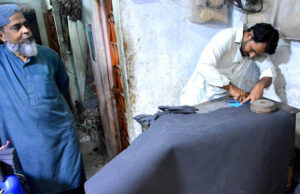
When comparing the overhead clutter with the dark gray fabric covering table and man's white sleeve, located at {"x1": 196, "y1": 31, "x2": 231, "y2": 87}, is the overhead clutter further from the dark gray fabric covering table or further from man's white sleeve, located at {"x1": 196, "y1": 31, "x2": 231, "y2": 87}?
the dark gray fabric covering table

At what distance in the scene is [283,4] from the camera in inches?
81.3

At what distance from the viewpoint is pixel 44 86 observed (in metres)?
1.64

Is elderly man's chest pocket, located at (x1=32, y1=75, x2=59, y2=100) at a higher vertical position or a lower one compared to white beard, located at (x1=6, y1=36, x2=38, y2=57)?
lower

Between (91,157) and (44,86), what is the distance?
2.04 meters

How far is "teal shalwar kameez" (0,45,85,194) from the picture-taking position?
1581 millimetres

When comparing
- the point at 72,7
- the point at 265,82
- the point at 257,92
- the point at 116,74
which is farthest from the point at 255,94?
the point at 72,7

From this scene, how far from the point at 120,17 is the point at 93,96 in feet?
7.99

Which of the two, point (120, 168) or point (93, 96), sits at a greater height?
point (120, 168)

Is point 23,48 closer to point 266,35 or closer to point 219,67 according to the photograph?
point 219,67

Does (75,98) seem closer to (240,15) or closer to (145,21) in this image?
(145,21)

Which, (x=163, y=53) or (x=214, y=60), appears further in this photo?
(x=163, y=53)

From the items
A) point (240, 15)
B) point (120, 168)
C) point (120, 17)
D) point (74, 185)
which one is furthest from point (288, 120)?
point (74, 185)

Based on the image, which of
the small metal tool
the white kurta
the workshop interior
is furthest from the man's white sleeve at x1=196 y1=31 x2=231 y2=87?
the small metal tool

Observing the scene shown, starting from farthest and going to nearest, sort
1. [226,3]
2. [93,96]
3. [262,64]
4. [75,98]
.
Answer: [75,98] → [93,96] → [226,3] → [262,64]
